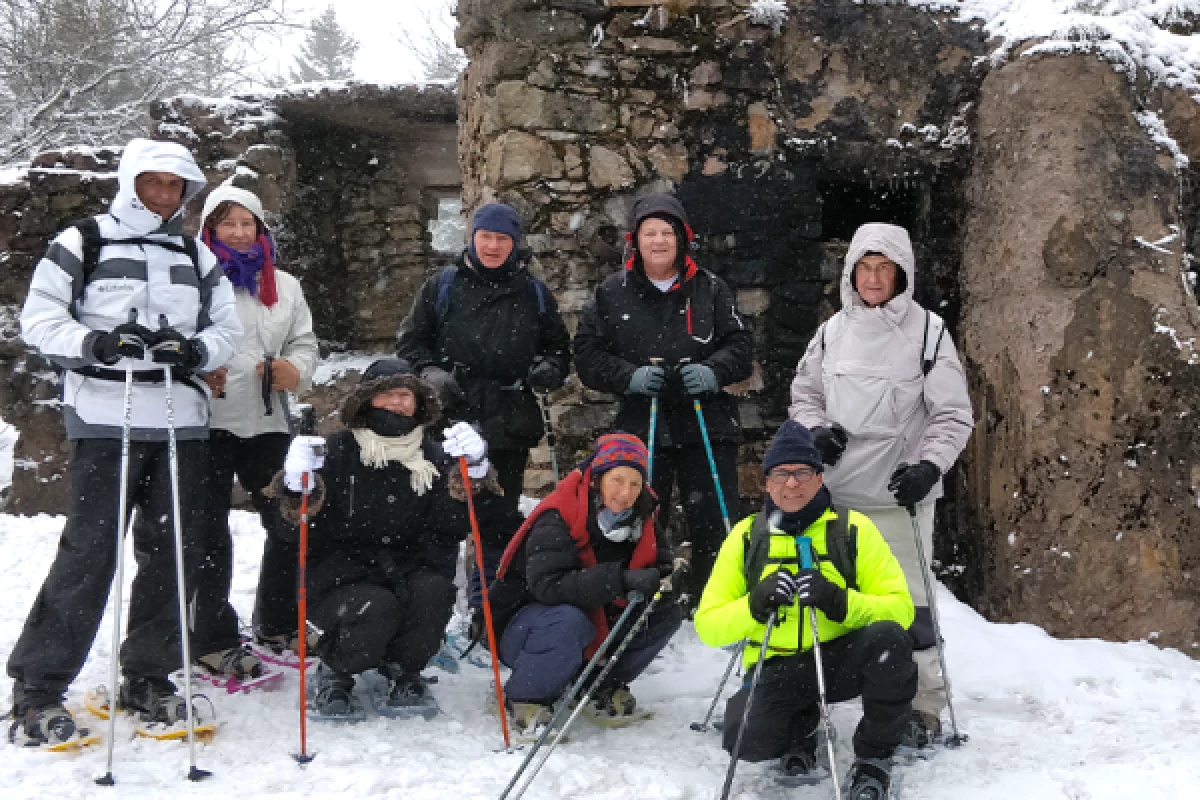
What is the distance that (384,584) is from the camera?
354 cm

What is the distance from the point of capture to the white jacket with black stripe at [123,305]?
304cm

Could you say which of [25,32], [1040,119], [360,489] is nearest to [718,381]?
[360,489]

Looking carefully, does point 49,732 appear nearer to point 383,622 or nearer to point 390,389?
point 383,622

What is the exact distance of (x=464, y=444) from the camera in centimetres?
354

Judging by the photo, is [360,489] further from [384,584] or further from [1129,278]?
[1129,278]

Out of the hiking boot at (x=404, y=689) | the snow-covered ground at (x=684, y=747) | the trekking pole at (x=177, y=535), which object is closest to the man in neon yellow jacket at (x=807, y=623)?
the snow-covered ground at (x=684, y=747)

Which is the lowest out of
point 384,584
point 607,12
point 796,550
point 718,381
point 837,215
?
point 384,584

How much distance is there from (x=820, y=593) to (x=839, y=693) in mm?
445

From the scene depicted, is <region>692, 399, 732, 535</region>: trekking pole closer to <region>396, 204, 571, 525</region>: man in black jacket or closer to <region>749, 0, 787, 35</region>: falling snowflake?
<region>396, 204, 571, 525</region>: man in black jacket

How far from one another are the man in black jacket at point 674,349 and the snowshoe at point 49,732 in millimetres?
2161

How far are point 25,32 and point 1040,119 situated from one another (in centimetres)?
1263

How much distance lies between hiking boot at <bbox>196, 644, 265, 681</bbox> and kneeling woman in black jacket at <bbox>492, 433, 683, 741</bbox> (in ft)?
3.03

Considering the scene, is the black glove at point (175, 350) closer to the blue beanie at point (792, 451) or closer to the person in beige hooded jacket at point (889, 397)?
the blue beanie at point (792, 451)

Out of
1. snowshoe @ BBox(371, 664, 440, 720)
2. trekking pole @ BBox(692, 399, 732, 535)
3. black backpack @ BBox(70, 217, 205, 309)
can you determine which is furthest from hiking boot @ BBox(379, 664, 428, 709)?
black backpack @ BBox(70, 217, 205, 309)
